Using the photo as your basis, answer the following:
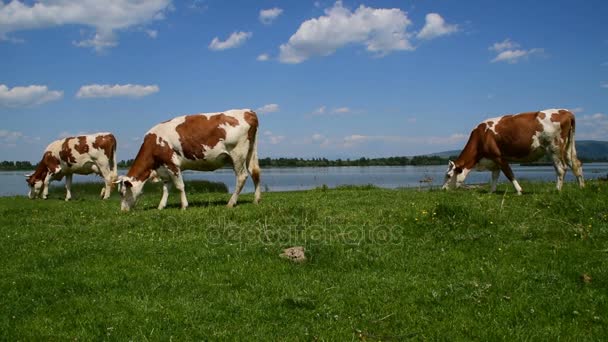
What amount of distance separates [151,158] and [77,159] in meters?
10.6

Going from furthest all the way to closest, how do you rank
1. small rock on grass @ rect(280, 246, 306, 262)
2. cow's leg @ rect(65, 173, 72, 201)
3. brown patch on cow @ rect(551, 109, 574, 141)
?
cow's leg @ rect(65, 173, 72, 201), brown patch on cow @ rect(551, 109, 574, 141), small rock on grass @ rect(280, 246, 306, 262)

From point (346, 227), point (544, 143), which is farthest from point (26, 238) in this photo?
point (544, 143)

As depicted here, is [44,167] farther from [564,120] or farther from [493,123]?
[564,120]

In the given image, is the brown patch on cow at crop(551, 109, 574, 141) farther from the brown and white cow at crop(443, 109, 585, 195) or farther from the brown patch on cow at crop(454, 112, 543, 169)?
the brown patch on cow at crop(454, 112, 543, 169)

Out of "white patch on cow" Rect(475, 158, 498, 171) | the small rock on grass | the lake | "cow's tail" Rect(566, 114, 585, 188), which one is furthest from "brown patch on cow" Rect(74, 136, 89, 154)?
"cow's tail" Rect(566, 114, 585, 188)

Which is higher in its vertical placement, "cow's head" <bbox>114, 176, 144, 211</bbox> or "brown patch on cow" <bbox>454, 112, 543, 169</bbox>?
"brown patch on cow" <bbox>454, 112, 543, 169</bbox>

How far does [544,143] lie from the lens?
64.6ft

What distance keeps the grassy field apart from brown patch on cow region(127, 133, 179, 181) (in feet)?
15.5

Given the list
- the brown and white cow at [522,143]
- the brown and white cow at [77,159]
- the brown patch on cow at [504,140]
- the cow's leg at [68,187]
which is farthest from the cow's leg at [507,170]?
the cow's leg at [68,187]

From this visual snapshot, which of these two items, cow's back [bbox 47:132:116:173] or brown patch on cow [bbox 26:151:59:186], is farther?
brown patch on cow [bbox 26:151:59:186]

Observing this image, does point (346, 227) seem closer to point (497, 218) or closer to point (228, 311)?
point (497, 218)

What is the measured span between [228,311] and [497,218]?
25.0ft

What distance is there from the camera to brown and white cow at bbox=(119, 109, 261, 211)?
1777cm

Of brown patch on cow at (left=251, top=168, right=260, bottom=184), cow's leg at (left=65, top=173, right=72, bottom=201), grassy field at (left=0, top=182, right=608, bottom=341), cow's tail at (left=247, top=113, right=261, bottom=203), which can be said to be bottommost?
→ grassy field at (left=0, top=182, right=608, bottom=341)
